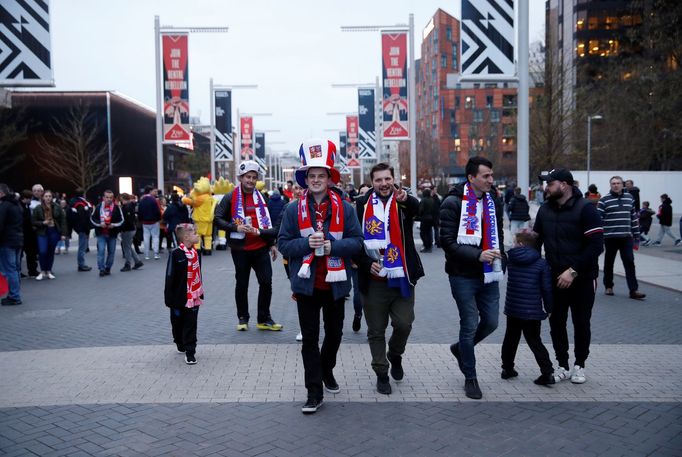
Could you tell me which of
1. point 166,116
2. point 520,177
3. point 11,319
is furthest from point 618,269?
point 166,116

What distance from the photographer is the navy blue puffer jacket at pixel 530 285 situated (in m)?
5.50

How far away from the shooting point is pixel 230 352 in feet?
22.5

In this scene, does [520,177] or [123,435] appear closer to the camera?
[123,435]

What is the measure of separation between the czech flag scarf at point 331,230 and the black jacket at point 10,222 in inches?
270

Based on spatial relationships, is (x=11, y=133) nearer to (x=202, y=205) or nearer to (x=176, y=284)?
(x=202, y=205)

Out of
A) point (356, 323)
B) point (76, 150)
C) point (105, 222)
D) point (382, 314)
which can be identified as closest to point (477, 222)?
point (382, 314)

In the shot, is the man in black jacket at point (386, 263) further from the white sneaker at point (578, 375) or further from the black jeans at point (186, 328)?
the black jeans at point (186, 328)

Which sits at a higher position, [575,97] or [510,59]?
[575,97]

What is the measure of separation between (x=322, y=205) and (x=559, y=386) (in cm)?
272

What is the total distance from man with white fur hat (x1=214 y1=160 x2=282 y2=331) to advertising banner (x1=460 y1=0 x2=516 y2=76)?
6267 mm

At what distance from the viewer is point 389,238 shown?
17.7ft

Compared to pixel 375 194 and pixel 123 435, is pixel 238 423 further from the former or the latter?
pixel 375 194

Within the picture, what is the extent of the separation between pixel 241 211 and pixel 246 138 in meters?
32.0

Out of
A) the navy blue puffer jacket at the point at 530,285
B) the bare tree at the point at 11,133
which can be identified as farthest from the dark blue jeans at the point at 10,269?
the bare tree at the point at 11,133
